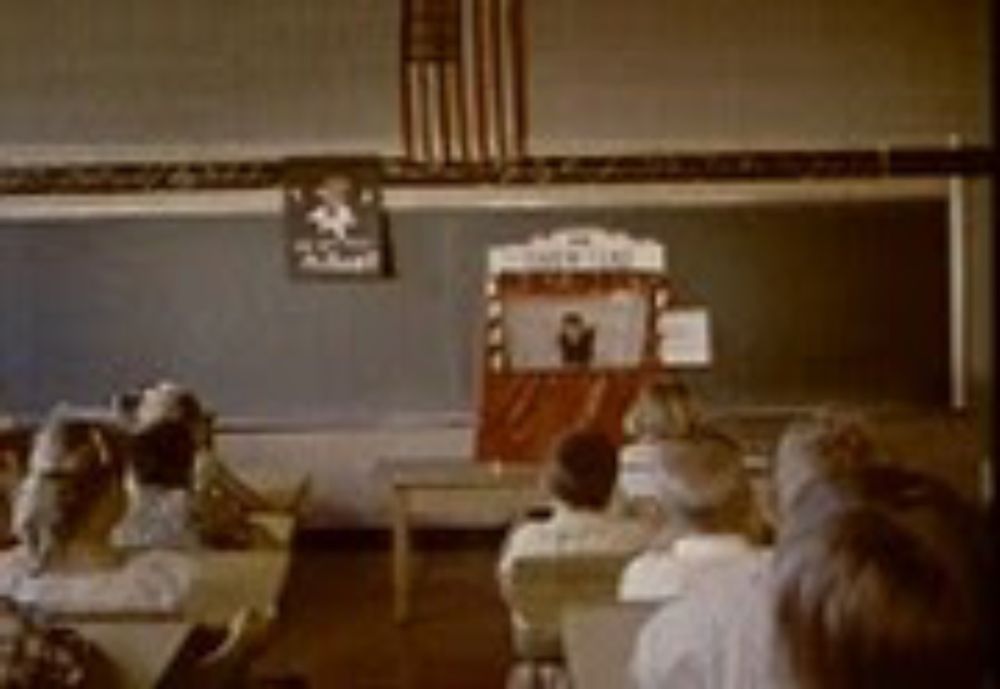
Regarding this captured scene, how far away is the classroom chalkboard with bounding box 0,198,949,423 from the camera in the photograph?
8523mm

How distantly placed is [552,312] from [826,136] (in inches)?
49.7

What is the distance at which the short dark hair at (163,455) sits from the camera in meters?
5.00

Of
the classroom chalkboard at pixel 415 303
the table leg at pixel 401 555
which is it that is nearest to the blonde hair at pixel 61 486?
the table leg at pixel 401 555

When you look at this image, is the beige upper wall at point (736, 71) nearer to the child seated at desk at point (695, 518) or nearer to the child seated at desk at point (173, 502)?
the child seated at desk at point (173, 502)

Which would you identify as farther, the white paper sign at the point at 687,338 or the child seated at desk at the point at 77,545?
the white paper sign at the point at 687,338

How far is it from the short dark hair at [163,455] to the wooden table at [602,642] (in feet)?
4.71

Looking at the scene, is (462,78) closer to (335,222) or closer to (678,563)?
(335,222)

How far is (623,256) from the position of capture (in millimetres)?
8539

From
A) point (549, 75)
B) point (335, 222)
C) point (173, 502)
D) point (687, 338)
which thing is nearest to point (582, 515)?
point (173, 502)

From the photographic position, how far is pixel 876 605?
201cm

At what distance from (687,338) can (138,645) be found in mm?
5130

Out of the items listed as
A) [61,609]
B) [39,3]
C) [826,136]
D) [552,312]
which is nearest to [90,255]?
[39,3]

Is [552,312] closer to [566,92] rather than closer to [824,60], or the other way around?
[566,92]

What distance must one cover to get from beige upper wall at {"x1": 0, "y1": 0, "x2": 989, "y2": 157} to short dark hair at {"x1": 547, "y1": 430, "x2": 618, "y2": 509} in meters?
3.71
